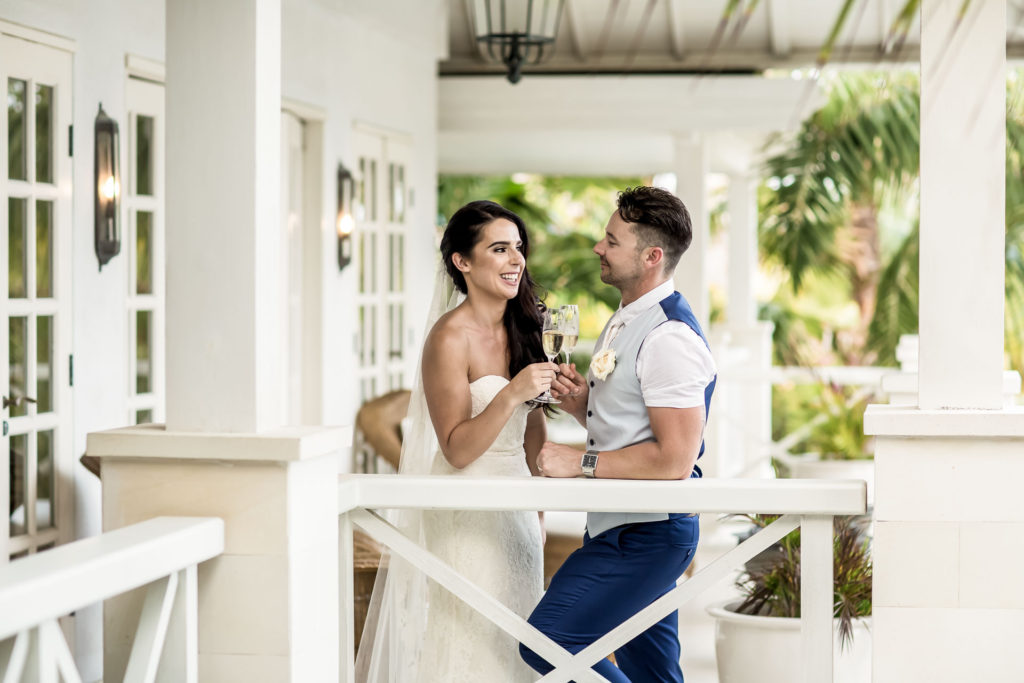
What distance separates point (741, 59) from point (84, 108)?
4.72 meters

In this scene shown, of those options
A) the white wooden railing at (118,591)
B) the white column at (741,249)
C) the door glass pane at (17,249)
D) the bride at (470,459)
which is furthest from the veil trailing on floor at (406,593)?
the white column at (741,249)

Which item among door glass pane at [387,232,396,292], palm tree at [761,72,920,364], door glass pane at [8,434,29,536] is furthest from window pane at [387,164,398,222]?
palm tree at [761,72,920,364]

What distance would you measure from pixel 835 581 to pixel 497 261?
5.29ft

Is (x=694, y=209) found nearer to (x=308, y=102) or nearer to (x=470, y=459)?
(x=308, y=102)

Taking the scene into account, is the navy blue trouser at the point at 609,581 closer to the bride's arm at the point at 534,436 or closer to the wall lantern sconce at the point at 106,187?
the bride's arm at the point at 534,436

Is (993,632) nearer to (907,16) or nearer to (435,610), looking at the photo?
(435,610)

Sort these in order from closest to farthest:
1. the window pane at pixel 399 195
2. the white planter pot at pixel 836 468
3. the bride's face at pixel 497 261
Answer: the bride's face at pixel 497 261 → the white planter pot at pixel 836 468 → the window pane at pixel 399 195

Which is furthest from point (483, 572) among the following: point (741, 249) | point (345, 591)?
point (741, 249)

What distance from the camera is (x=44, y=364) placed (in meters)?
4.43

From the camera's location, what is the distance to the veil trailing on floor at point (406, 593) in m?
3.18

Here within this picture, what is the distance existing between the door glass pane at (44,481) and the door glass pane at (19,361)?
0.51 ft

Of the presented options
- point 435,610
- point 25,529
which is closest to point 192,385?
point 435,610

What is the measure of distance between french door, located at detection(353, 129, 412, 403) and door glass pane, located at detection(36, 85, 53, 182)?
2.61 m

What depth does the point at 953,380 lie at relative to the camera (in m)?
2.62
